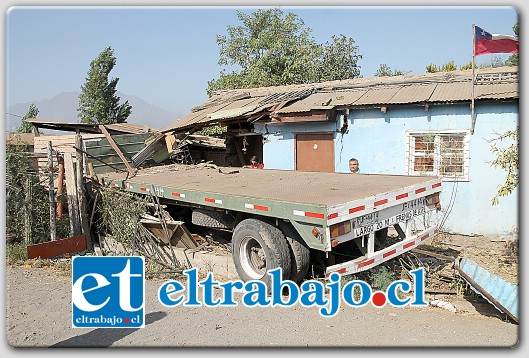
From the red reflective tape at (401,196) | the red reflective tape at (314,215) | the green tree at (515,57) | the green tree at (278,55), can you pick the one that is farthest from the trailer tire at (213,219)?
the green tree at (278,55)

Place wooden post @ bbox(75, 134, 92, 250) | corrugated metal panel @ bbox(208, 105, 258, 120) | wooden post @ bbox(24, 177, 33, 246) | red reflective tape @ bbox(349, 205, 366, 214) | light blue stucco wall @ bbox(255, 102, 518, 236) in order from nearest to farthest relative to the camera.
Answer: red reflective tape @ bbox(349, 205, 366, 214) < wooden post @ bbox(24, 177, 33, 246) < wooden post @ bbox(75, 134, 92, 250) < light blue stucco wall @ bbox(255, 102, 518, 236) < corrugated metal panel @ bbox(208, 105, 258, 120)

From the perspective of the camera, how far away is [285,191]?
535 centimetres

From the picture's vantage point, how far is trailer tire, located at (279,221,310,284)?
499cm

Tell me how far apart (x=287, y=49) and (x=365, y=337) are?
1838 centimetres

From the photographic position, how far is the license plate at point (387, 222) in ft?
15.2

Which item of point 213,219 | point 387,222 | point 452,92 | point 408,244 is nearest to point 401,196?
point 387,222

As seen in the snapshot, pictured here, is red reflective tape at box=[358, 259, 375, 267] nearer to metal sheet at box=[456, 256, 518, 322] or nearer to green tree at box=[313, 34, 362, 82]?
metal sheet at box=[456, 256, 518, 322]

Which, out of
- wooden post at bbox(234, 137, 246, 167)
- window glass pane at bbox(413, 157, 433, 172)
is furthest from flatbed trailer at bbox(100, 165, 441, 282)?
wooden post at bbox(234, 137, 246, 167)

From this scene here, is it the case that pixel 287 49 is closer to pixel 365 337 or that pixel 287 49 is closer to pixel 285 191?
pixel 285 191

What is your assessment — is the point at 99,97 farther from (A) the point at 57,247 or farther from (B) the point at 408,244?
(B) the point at 408,244

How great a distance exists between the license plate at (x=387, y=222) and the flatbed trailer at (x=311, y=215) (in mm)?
10

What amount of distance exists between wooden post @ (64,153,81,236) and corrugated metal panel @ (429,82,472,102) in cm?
664

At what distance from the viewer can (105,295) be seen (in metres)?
4.11

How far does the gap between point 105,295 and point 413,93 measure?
724 cm
